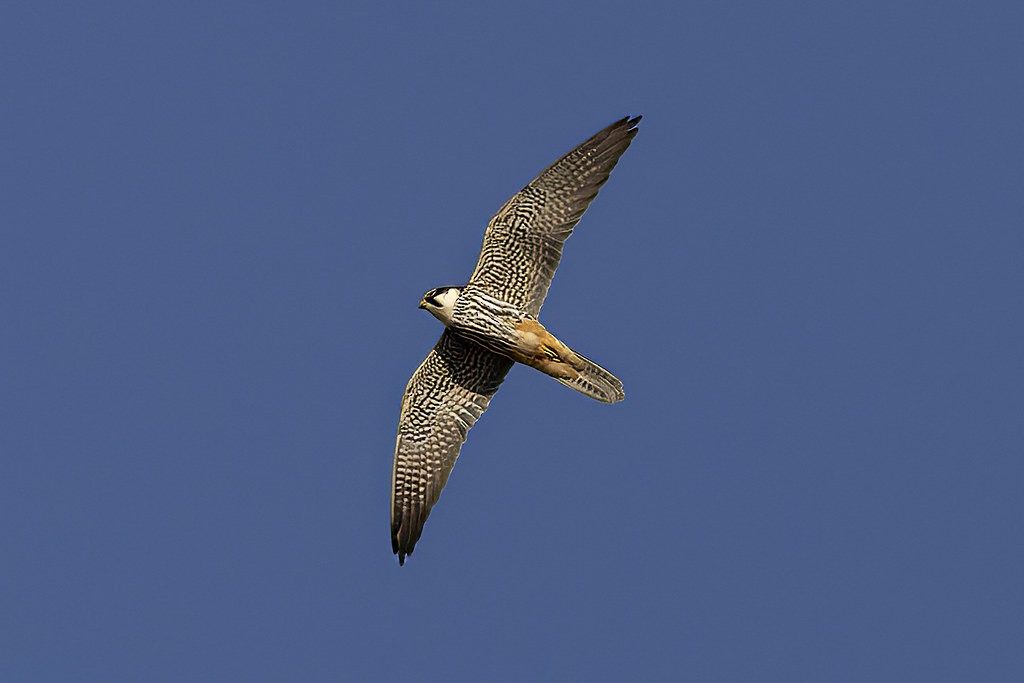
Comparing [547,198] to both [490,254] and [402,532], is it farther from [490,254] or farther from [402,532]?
[402,532]

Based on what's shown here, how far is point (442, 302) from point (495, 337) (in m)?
0.74

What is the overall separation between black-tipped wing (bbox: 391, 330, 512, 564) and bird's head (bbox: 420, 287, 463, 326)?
534 millimetres

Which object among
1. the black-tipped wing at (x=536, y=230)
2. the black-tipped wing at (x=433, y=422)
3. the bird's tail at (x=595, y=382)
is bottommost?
the black-tipped wing at (x=433, y=422)

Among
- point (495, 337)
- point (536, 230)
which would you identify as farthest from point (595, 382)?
point (536, 230)

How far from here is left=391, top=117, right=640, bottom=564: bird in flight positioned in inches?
613

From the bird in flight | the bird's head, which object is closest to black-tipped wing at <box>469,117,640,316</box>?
the bird in flight

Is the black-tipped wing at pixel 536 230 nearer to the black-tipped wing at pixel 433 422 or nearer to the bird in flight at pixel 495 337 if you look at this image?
the bird in flight at pixel 495 337

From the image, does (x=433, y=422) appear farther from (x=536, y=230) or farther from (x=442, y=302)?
(x=536, y=230)

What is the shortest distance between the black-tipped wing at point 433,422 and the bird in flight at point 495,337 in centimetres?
1

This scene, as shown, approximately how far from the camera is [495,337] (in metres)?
15.6

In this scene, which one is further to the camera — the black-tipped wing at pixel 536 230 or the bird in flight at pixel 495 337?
the black-tipped wing at pixel 536 230

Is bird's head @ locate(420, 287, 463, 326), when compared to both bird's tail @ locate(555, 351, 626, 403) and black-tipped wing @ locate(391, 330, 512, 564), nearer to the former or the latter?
black-tipped wing @ locate(391, 330, 512, 564)

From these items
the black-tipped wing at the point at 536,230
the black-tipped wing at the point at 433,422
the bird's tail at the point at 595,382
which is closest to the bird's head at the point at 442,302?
the black-tipped wing at the point at 536,230

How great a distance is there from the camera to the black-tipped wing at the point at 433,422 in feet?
52.6
